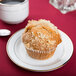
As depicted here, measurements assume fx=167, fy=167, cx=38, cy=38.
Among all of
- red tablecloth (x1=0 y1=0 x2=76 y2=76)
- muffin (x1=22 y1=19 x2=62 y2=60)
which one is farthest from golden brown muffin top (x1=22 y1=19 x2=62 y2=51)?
red tablecloth (x1=0 y1=0 x2=76 y2=76)

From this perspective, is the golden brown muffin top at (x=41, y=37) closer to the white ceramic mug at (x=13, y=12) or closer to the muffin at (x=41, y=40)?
the muffin at (x=41, y=40)

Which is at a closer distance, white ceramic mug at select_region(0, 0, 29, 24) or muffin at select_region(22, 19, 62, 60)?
muffin at select_region(22, 19, 62, 60)

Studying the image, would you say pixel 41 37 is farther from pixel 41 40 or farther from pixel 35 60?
pixel 35 60

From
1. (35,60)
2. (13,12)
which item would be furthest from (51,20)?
(35,60)

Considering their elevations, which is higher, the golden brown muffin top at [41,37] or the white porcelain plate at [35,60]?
the golden brown muffin top at [41,37]

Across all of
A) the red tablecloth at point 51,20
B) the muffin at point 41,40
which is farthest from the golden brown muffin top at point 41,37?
the red tablecloth at point 51,20

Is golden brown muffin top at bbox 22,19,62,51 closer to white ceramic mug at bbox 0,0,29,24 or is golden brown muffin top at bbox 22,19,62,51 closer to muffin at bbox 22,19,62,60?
muffin at bbox 22,19,62,60
